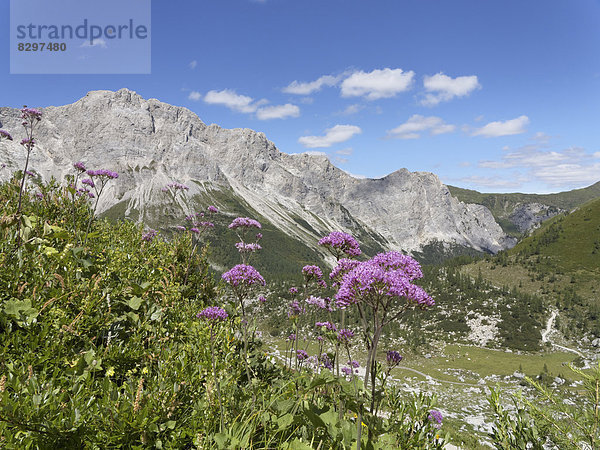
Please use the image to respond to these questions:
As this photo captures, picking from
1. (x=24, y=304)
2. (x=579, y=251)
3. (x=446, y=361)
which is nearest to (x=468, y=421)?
(x=446, y=361)

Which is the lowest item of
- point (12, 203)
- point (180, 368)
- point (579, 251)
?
point (579, 251)

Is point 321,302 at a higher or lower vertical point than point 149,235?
lower

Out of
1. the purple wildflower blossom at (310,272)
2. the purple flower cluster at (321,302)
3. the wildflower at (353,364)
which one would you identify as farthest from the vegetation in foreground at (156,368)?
the purple flower cluster at (321,302)

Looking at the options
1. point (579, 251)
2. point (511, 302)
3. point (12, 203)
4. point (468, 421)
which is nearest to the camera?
point (12, 203)

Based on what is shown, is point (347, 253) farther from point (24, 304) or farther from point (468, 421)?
point (468, 421)

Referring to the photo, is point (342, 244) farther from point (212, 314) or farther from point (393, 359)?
point (212, 314)

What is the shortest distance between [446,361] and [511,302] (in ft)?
170

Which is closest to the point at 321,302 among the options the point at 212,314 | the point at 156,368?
the point at 212,314

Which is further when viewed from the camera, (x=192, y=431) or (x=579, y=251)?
(x=579, y=251)

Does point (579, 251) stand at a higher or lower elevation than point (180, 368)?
lower

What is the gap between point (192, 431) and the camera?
3.76m

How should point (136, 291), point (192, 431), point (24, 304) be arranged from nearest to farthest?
point (192, 431)
point (24, 304)
point (136, 291)

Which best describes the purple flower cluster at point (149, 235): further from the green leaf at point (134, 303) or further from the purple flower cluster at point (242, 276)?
the green leaf at point (134, 303)

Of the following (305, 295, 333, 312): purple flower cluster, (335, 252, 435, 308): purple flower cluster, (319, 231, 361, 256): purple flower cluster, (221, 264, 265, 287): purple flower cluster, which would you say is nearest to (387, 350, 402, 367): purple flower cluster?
(335, 252, 435, 308): purple flower cluster
